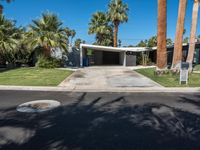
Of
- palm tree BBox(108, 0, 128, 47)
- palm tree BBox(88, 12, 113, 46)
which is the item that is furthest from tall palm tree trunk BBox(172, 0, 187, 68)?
palm tree BBox(88, 12, 113, 46)

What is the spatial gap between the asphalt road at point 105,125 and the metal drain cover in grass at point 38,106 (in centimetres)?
28

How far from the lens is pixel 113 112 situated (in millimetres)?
7359

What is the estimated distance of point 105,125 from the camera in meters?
6.05

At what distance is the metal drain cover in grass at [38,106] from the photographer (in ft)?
25.2

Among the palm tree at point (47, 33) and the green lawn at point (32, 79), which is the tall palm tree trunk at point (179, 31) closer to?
the green lawn at point (32, 79)

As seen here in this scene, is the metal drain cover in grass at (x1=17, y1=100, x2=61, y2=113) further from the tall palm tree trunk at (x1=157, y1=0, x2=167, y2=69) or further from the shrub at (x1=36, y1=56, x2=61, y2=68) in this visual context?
the shrub at (x1=36, y1=56, x2=61, y2=68)

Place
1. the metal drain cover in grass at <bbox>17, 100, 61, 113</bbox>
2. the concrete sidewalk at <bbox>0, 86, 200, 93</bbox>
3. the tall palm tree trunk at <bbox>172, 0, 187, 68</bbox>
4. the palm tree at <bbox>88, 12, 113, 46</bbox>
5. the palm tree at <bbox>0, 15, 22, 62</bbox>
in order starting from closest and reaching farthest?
the metal drain cover in grass at <bbox>17, 100, 61, 113</bbox> → the concrete sidewalk at <bbox>0, 86, 200, 93</bbox> → the tall palm tree trunk at <bbox>172, 0, 187, 68</bbox> → the palm tree at <bbox>0, 15, 22, 62</bbox> → the palm tree at <bbox>88, 12, 113, 46</bbox>

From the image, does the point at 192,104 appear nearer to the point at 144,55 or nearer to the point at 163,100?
the point at 163,100

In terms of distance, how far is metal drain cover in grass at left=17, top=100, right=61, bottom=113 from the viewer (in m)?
7.67

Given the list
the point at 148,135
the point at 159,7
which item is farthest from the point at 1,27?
the point at 148,135

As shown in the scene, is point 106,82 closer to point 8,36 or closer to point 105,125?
point 105,125

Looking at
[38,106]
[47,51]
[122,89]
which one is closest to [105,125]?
[38,106]

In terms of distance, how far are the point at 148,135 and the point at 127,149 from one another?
938 millimetres

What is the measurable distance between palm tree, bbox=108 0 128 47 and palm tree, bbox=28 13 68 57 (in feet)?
52.2
